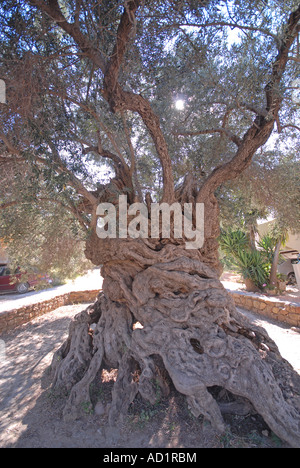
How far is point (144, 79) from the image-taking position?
518 cm

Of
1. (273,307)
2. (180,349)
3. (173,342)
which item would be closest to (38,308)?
(173,342)

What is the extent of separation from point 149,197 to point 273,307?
5.68 meters

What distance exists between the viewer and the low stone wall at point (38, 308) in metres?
7.03

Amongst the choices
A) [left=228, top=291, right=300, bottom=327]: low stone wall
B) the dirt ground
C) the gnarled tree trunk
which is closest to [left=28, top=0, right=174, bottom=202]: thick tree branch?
the gnarled tree trunk

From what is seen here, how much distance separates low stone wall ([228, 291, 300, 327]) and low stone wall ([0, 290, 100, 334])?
6.19 metres

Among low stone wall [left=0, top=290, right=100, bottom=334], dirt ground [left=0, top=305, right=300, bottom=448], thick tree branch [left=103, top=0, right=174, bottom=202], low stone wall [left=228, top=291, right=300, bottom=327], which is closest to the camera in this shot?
dirt ground [left=0, top=305, right=300, bottom=448]

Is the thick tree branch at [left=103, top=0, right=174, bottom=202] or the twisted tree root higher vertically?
the thick tree branch at [left=103, top=0, right=174, bottom=202]

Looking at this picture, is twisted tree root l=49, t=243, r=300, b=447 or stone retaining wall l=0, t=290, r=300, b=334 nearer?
twisted tree root l=49, t=243, r=300, b=447

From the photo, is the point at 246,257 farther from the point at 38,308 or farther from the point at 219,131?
the point at 38,308

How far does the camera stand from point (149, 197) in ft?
13.4

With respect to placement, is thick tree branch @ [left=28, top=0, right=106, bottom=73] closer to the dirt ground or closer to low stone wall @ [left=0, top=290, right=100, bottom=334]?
the dirt ground

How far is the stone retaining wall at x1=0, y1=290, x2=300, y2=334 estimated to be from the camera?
6820 mm

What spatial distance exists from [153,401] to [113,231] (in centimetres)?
232

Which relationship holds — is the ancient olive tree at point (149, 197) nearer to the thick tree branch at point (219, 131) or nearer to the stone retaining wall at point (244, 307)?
the thick tree branch at point (219, 131)
